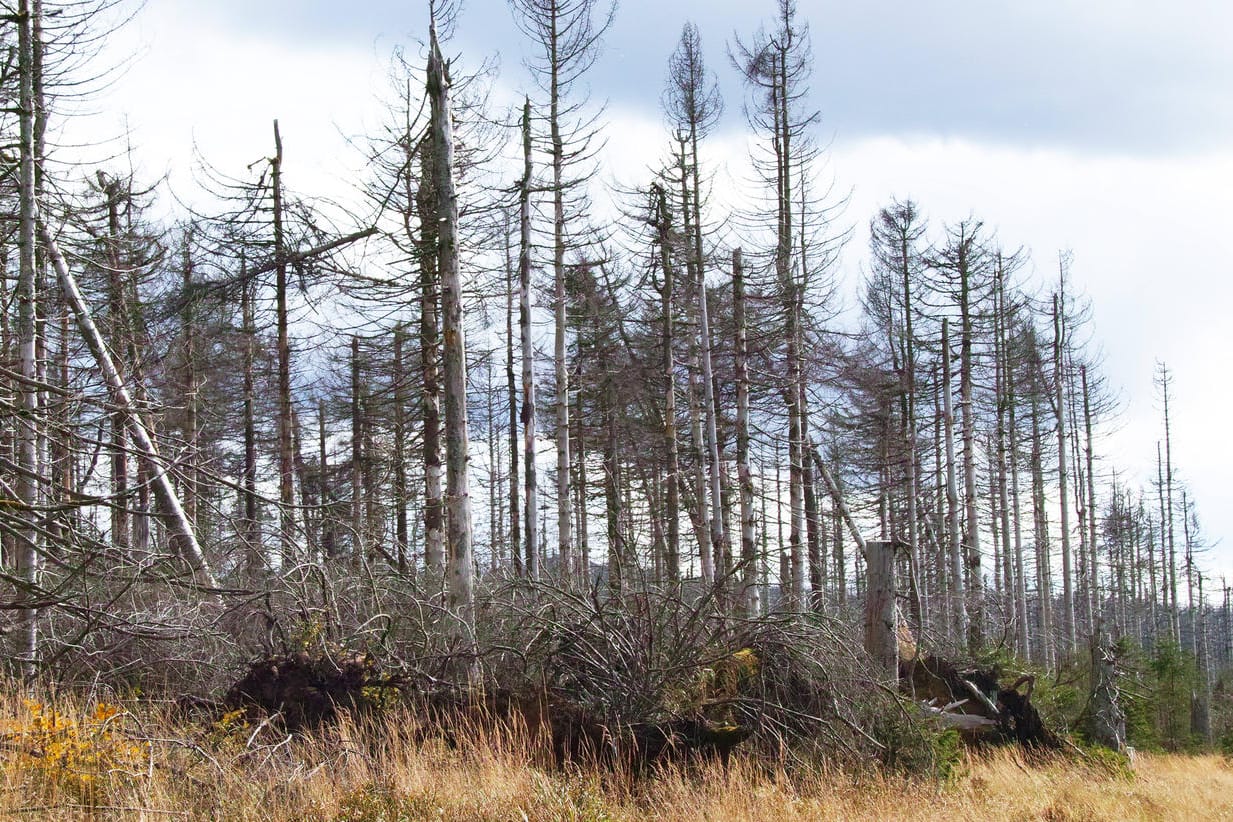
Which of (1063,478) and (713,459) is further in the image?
(1063,478)

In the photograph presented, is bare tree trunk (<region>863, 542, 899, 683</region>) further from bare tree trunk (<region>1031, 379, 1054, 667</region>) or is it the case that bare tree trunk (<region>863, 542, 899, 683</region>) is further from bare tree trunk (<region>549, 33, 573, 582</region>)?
bare tree trunk (<region>1031, 379, 1054, 667</region>)

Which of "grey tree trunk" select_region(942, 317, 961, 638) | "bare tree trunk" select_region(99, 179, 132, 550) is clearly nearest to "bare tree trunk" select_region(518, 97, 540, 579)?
"bare tree trunk" select_region(99, 179, 132, 550)

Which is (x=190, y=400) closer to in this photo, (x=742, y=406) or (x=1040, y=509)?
(x=742, y=406)

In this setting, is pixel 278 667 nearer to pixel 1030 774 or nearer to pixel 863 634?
pixel 863 634

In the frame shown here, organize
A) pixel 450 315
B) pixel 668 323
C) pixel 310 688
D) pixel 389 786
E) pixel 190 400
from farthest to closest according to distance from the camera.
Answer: pixel 668 323
pixel 190 400
pixel 450 315
pixel 310 688
pixel 389 786

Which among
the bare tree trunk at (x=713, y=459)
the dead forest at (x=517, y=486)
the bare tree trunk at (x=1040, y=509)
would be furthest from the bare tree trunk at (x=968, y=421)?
the bare tree trunk at (x=713, y=459)

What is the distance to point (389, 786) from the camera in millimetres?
5297

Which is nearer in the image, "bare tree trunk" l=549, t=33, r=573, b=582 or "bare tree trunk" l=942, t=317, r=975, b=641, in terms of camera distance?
"bare tree trunk" l=549, t=33, r=573, b=582

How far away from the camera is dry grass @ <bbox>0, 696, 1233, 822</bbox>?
5125 mm

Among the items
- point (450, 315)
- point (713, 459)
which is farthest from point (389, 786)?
point (713, 459)

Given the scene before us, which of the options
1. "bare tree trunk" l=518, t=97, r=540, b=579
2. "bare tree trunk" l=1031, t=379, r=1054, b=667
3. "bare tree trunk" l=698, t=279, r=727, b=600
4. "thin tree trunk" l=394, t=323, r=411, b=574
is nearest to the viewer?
"thin tree trunk" l=394, t=323, r=411, b=574

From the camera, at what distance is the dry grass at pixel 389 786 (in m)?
5.12

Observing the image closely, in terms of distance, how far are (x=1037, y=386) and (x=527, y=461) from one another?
61.9 feet

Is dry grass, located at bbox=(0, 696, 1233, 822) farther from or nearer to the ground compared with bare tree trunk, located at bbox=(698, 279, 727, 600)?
nearer to the ground
